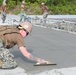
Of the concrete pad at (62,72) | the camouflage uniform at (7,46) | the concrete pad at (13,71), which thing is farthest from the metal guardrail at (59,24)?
the concrete pad at (13,71)

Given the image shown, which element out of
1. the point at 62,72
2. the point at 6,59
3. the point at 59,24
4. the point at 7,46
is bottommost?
the point at 59,24

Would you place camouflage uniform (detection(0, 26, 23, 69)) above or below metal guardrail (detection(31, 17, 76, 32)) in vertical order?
above

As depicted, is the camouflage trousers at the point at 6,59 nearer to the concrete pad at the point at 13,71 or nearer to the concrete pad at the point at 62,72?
the concrete pad at the point at 13,71

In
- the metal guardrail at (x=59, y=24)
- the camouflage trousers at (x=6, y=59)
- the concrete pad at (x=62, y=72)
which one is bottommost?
the metal guardrail at (x=59, y=24)

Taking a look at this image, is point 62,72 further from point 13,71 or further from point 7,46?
point 7,46

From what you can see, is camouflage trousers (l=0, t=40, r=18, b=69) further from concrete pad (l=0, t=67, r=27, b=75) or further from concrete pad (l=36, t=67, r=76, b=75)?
concrete pad (l=36, t=67, r=76, b=75)

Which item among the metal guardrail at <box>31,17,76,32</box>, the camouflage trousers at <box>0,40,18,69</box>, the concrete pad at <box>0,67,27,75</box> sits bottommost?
the metal guardrail at <box>31,17,76,32</box>

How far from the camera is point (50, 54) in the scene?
723 cm

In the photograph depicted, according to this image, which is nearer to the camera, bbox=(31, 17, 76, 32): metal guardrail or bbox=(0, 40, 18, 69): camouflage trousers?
bbox=(0, 40, 18, 69): camouflage trousers

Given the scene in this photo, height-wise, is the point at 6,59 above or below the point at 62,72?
above

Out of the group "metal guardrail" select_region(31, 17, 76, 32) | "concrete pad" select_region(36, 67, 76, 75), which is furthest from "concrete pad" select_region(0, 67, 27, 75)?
"metal guardrail" select_region(31, 17, 76, 32)

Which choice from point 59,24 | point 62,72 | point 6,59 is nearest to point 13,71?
point 6,59

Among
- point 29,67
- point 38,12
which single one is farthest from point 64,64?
point 38,12

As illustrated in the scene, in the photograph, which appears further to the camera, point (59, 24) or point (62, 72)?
point (59, 24)
